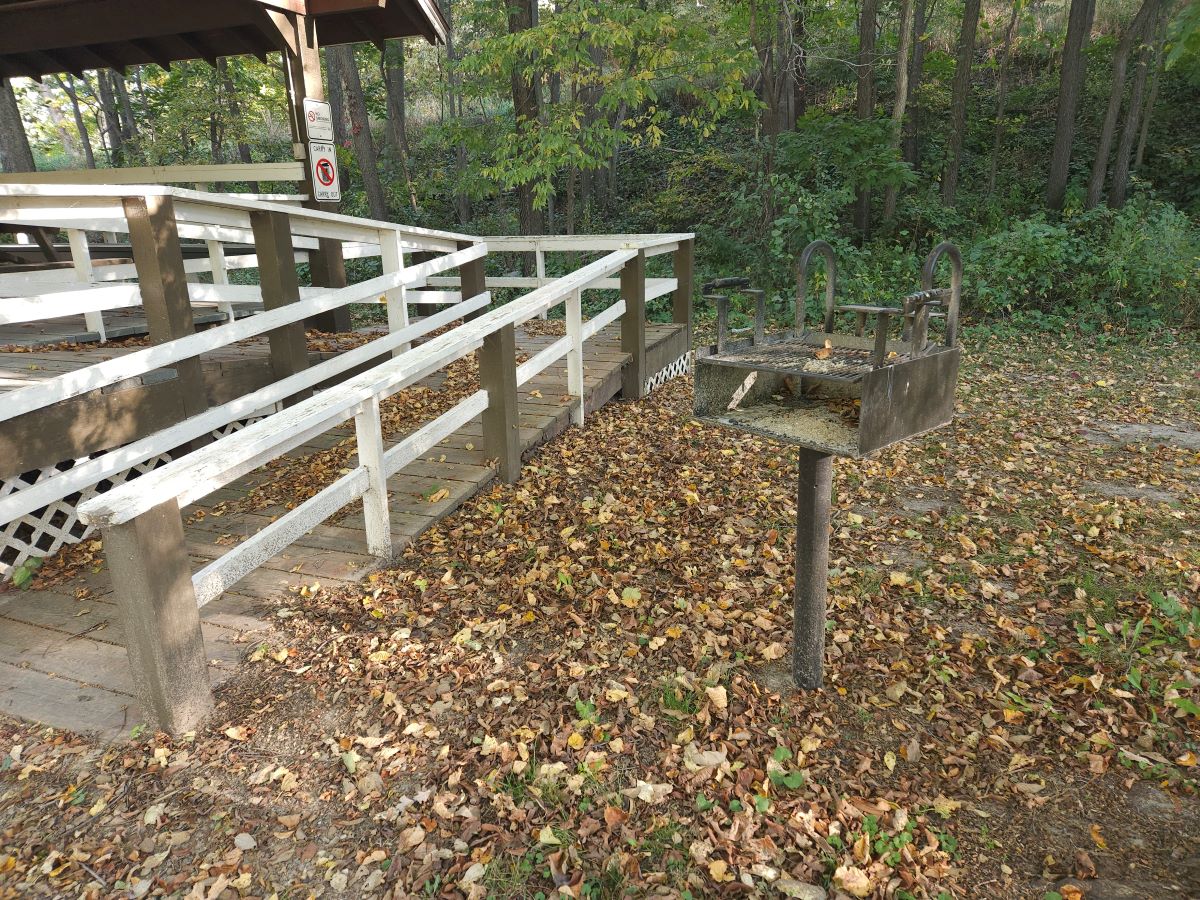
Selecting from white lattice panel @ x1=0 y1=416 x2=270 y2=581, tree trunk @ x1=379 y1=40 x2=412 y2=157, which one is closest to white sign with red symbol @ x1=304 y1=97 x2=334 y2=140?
white lattice panel @ x1=0 y1=416 x2=270 y2=581

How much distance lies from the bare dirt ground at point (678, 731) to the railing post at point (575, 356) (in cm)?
141

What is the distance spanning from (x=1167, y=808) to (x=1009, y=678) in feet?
2.49

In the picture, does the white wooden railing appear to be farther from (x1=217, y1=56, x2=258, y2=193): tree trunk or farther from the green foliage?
(x1=217, y1=56, x2=258, y2=193): tree trunk

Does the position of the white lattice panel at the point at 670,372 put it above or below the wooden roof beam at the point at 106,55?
below

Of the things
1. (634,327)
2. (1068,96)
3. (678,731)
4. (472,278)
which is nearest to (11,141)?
(472,278)

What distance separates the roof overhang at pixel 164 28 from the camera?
281 inches

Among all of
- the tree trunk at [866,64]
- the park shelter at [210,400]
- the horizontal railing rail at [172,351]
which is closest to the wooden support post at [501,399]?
the park shelter at [210,400]

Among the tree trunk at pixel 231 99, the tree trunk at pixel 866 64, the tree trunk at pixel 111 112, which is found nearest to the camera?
the tree trunk at pixel 866 64

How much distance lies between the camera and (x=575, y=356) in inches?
241

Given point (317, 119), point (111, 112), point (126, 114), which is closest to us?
point (317, 119)

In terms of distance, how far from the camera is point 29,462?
3807 mm

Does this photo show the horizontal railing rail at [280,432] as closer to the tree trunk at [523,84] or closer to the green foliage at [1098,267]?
the tree trunk at [523,84]

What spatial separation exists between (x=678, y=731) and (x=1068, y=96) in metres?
14.4

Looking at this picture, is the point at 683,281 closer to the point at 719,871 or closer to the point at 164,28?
the point at 164,28
